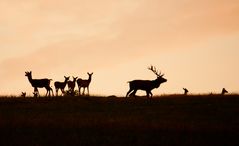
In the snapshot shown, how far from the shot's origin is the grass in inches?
797

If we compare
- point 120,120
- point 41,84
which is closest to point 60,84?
point 41,84

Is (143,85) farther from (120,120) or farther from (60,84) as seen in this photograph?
(120,120)

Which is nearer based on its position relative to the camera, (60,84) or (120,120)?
(120,120)

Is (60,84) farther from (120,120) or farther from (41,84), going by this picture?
(120,120)

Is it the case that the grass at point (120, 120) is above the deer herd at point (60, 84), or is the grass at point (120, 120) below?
below

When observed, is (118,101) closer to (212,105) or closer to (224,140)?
(212,105)

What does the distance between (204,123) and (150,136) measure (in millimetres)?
4934

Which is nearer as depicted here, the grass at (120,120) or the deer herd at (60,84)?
the grass at (120,120)

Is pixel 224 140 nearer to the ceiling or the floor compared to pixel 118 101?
nearer to the floor

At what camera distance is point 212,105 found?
32719 mm

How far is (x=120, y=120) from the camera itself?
25109 millimetres

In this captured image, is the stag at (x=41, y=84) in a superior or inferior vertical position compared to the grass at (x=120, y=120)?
superior

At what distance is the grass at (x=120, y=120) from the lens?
2023 cm

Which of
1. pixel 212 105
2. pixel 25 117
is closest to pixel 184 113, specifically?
pixel 212 105
